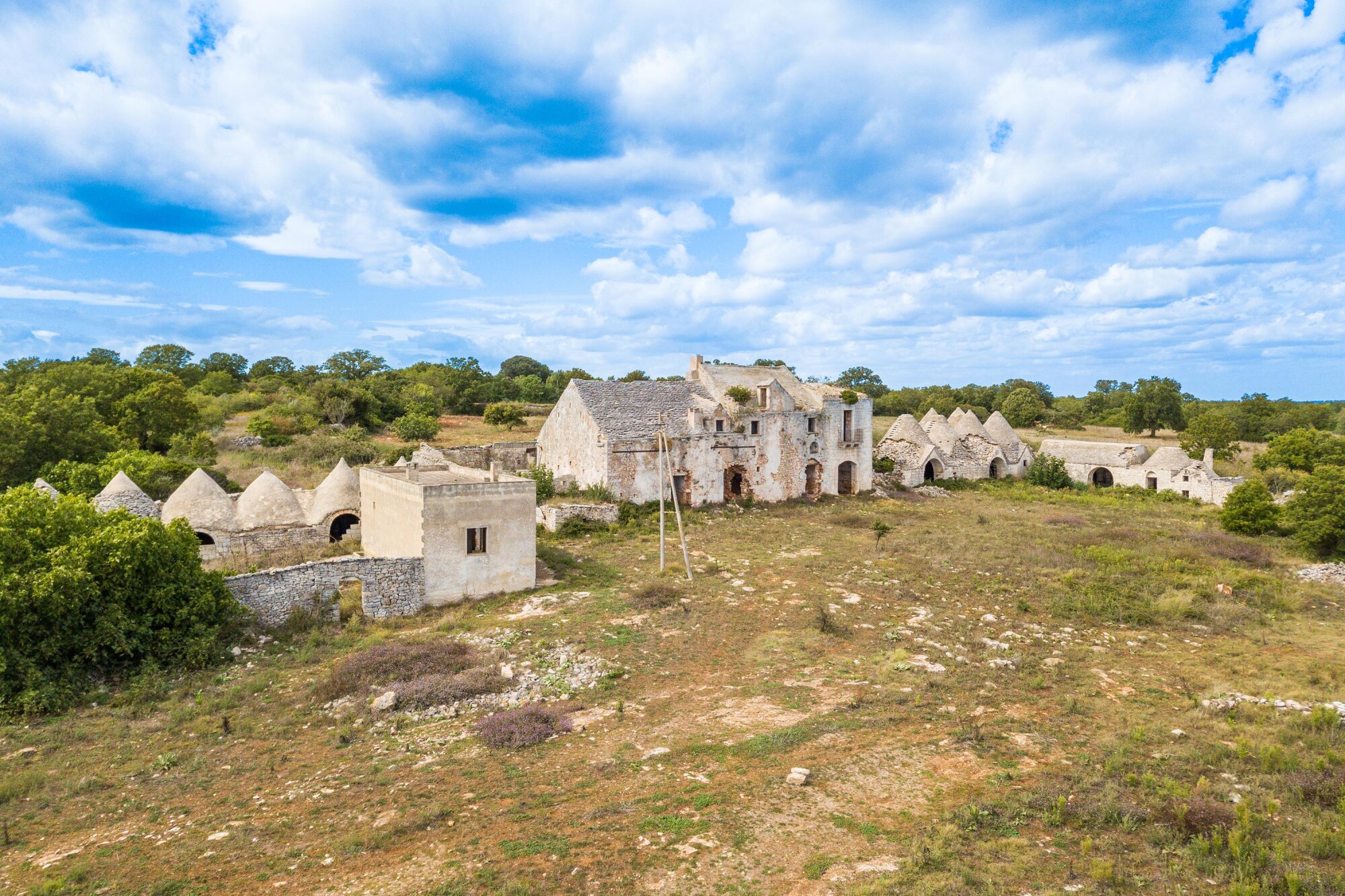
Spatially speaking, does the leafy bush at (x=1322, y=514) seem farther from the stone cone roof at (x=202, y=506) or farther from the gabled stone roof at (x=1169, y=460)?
the stone cone roof at (x=202, y=506)

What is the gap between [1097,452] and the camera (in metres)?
45.8

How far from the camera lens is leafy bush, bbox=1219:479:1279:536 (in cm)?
2941

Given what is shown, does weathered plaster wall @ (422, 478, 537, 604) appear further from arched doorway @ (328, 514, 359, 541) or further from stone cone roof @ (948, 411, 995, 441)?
stone cone roof @ (948, 411, 995, 441)

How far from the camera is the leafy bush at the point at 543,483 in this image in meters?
30.4

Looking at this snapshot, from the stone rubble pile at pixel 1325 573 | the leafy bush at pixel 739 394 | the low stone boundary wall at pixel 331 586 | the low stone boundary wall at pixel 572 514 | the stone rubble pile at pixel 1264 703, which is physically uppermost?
the leafy bush at pixel 739 394

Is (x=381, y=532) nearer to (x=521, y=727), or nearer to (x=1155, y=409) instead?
(x=521, y=727)

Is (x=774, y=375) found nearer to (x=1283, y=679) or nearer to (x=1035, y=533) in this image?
(x=1035, y=533)

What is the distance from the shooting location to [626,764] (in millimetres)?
10805

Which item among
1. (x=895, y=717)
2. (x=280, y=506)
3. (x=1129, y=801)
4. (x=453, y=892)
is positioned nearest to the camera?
(x=453, y=892)

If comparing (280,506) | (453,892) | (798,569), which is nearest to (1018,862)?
(453,892)

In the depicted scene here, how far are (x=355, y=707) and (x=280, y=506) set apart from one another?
49.6 feet

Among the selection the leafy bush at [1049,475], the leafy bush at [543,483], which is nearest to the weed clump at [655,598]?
the leafy bush at [543,483]

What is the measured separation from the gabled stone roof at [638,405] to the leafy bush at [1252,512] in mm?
23451

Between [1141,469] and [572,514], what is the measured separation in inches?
1449
